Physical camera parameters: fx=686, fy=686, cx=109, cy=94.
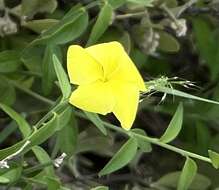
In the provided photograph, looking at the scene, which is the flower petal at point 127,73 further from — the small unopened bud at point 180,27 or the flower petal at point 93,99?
the small unopened bud at point 180,27

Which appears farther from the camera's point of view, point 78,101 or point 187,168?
point 187,168

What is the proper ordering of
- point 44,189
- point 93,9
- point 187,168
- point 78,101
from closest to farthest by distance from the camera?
point 78,101, point 187,168, point 44,189, point 93,9

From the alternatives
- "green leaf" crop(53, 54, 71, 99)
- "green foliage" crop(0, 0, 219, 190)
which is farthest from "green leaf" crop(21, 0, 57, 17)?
"green leaf" crop(53, 54, 71, 99)

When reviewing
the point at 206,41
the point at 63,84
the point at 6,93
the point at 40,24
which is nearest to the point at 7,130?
the point at 6,93

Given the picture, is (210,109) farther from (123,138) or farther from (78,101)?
(78,101)

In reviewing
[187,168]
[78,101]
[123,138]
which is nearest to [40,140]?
[78,101]

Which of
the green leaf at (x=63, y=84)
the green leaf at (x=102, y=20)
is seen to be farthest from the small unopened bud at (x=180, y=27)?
the green leaf at (x=63, y=84)
